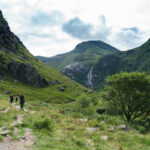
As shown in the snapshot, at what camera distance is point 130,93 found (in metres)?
30.3

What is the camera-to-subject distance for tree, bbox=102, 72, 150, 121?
2903 cm

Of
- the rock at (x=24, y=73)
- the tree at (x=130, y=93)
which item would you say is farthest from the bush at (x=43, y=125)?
the rock at (x=24, y=73)

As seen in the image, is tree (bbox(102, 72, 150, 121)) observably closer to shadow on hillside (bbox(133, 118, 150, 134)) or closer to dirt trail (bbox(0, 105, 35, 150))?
shadow on hillside (bbox(133, 118, 150, 134))

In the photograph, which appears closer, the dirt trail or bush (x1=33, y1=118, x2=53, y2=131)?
the dirt trail

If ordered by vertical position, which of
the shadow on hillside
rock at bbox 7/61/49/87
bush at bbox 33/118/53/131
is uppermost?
rock at bbox 7/61/49/87

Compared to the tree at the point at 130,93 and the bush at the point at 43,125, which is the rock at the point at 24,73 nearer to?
the tree at the point at 130,93

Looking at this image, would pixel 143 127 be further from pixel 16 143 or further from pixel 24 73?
pixel 24 73

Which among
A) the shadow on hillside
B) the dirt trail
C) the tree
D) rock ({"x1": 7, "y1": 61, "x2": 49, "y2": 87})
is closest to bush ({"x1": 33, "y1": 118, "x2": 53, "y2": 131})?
the dirt trail

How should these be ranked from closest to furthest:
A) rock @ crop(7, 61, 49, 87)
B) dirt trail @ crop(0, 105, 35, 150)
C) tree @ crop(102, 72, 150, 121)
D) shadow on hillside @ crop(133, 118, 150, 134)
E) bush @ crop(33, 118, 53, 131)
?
dirt trail @ crop(0, 105, 35, 150) → bush @ crop(33, 118, 53, 131) → shadow on hillside @ crop(133, 118, 150, 134) → tree @ crop(102, 72, 150, 121) → rock @ crop(7, 61, 49, 87)

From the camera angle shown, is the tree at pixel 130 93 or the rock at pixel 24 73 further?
the rock at pixel 24 73

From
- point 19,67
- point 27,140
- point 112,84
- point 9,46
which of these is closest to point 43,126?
point 27,140

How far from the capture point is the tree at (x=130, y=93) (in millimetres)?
29031

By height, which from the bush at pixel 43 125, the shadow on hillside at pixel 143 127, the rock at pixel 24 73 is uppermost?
the rock at pixel 24 73

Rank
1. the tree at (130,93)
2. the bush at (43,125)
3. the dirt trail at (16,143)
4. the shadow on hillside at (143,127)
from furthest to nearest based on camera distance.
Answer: the tree at (130,93)
the shadow on hillside at (143,127)
the bush at (43,125)
the dirt trail at (16,143)
